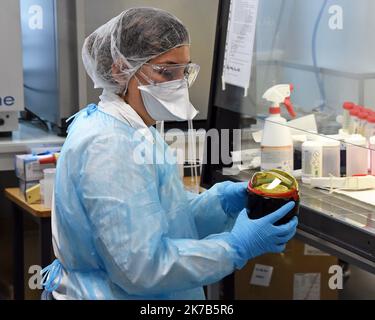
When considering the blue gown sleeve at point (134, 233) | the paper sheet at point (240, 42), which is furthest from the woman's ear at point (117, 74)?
the paper sheet at point (240, 42)

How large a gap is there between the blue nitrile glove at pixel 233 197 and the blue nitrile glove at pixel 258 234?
18 centimetres

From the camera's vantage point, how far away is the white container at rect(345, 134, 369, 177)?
2059 mm

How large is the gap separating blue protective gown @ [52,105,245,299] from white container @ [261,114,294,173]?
586mm

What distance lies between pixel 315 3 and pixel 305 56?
171 millimetres

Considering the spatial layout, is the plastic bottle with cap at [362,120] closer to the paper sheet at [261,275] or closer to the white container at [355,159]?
the white container at [355,159]

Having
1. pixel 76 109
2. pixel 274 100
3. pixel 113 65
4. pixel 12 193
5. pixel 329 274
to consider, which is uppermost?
pixel 113 65

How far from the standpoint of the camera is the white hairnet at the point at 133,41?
165cm

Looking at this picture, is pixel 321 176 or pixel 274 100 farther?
pixel 274 100

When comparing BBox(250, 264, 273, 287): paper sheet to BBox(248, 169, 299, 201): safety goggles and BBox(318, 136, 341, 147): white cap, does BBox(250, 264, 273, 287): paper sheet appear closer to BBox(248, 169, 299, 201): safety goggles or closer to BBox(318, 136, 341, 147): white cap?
BBox(318, 136, 341, 147): white cap

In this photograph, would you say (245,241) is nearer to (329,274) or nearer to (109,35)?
(109,35)

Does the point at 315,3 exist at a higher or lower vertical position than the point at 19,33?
higher

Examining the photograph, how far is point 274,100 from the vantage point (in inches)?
89.7
